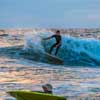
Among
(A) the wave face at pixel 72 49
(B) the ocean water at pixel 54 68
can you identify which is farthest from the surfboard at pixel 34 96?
(A) the wave face at pixel 72 49

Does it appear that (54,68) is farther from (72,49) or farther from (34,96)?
(34,96)

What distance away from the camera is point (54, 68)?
108 ft

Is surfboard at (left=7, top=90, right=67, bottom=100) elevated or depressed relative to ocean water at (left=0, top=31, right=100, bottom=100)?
elevated

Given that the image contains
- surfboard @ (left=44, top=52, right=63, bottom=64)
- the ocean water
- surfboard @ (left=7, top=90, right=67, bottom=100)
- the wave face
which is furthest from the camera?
the wave face

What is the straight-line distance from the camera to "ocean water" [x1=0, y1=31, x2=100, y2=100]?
2264 cm

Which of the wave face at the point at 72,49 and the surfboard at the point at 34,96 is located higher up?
the surfboard at the point at 34,96

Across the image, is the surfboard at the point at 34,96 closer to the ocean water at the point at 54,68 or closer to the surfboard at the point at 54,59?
the ocean water at the point at 54,68

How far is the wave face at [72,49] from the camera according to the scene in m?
39.2

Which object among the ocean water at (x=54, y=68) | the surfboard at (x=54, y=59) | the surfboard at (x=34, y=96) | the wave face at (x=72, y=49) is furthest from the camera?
the wave face at (x=72, y=49)

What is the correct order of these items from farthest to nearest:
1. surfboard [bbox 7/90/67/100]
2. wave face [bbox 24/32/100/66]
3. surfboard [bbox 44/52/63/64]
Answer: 1. wave face [bbox 24/32/100/66]
2. surfboard [bbox 44/52/63/64]
3. surfboard [bbox 7/90/67/100]

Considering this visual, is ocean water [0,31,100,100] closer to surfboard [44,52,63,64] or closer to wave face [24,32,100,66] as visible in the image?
wave face [24,32,100,66]

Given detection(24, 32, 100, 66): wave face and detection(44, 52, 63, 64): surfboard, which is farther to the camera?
detection(24, 32, 100, 66): wave face

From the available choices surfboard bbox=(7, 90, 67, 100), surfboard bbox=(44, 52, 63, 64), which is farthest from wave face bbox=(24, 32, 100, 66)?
surfboard bbox=(7, 90, 67, 100)

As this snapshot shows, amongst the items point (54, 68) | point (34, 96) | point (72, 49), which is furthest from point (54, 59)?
point (34, 96)
